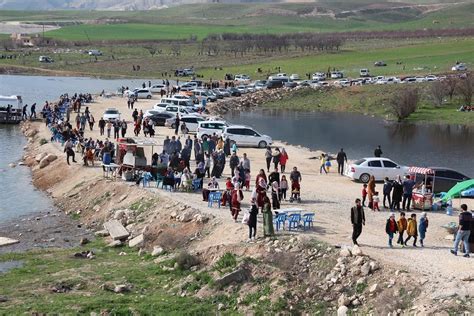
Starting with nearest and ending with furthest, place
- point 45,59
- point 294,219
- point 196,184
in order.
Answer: point 294,219, point 196,184, point 45,59

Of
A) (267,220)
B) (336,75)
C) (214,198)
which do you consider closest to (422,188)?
(214,198)

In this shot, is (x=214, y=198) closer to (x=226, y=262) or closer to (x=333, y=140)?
(x=226, y=262)

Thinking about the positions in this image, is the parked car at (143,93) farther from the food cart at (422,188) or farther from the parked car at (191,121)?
the food cart at (422,188)

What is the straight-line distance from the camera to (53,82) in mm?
115625

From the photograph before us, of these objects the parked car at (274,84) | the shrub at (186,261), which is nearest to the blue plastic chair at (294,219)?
the shrub at (186,261)

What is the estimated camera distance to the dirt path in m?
22.2

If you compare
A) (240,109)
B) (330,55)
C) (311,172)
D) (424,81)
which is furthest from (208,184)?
(330,55)

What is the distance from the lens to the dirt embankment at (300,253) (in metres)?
21.7

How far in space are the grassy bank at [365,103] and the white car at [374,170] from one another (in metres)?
38.3

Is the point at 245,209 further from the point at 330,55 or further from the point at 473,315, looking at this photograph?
the point at 330,55

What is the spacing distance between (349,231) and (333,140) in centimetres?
3597

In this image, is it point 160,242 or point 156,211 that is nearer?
point 160,242

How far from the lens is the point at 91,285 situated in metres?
24.3

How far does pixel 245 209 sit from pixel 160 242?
3455 mm
